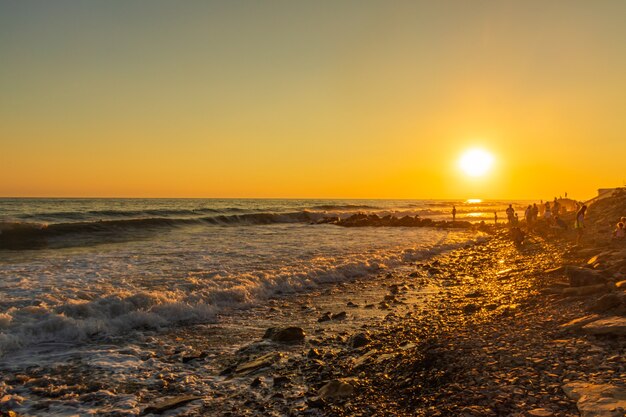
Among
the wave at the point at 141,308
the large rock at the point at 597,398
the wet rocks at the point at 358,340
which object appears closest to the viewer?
the large rock at the point at 597,398

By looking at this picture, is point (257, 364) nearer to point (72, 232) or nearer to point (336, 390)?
point (336, 390)

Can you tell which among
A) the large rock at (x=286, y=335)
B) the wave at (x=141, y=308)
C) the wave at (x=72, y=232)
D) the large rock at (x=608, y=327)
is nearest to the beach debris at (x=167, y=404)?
the large rock at (x=286, y=335)

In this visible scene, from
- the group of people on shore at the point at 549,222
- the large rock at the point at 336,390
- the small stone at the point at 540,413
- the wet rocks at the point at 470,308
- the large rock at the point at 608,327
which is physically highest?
the group of people on shore at the point at 549,222

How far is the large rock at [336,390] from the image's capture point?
222 inches

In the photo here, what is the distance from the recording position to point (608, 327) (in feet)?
21.8

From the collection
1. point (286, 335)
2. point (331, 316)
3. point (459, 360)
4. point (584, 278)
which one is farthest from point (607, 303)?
point (286, 335)

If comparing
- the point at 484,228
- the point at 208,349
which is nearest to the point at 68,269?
the point at 208,349

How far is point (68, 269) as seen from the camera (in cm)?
1536

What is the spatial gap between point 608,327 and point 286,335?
5.57 m

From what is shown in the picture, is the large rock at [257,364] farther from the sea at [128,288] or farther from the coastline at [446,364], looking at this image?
the sea at [128,288]

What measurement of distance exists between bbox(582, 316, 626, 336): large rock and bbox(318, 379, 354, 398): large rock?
13.9ft

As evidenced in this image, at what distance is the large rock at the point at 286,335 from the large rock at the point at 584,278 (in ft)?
24.0

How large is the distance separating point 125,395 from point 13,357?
10.0 feet

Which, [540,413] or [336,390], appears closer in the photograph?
[540,413]
